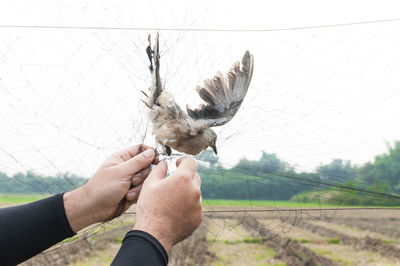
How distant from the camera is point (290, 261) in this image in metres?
3.75

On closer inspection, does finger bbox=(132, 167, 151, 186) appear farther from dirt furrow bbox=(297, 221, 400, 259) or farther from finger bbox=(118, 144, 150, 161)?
dirt furrow bbox=(297, 221, 400, 259)

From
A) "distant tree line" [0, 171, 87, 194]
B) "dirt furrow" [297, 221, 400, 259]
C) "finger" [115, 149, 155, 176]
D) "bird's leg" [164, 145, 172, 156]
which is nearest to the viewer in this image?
"finger" [115, 149, 155, 176]

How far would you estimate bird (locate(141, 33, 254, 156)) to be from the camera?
0.65m

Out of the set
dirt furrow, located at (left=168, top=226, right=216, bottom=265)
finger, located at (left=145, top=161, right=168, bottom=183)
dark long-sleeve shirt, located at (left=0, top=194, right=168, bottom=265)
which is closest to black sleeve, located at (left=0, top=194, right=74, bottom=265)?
dark long-sleeve shirt, located at (left=0, top=194, right=168, bottom=265)

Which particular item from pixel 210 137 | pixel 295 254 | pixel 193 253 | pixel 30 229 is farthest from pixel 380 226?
pixel 30 229

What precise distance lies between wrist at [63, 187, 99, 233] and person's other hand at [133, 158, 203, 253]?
218 millimetres

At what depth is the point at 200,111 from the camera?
73cm

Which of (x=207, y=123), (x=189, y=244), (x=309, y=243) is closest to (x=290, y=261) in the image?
(x=309, y=243)

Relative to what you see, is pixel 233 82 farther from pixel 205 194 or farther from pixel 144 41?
pixel 205 194

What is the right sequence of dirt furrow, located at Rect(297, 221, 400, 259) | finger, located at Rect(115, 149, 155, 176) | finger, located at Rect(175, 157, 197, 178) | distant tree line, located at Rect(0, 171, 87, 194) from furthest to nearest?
dirt furrow, located at Rect(297, 221, 400, 259) → distant tree line, located at Rect(0, 171, 87, 194) → finger, located at Rect(115, 149, 155, 176) → finger, located at Rect(175, 157, 197, 178)

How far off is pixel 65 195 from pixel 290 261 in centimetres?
365

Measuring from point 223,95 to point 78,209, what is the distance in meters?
0.39

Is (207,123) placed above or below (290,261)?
above

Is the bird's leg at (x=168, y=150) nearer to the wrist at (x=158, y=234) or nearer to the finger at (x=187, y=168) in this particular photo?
the finger at (x=187, y=168)
